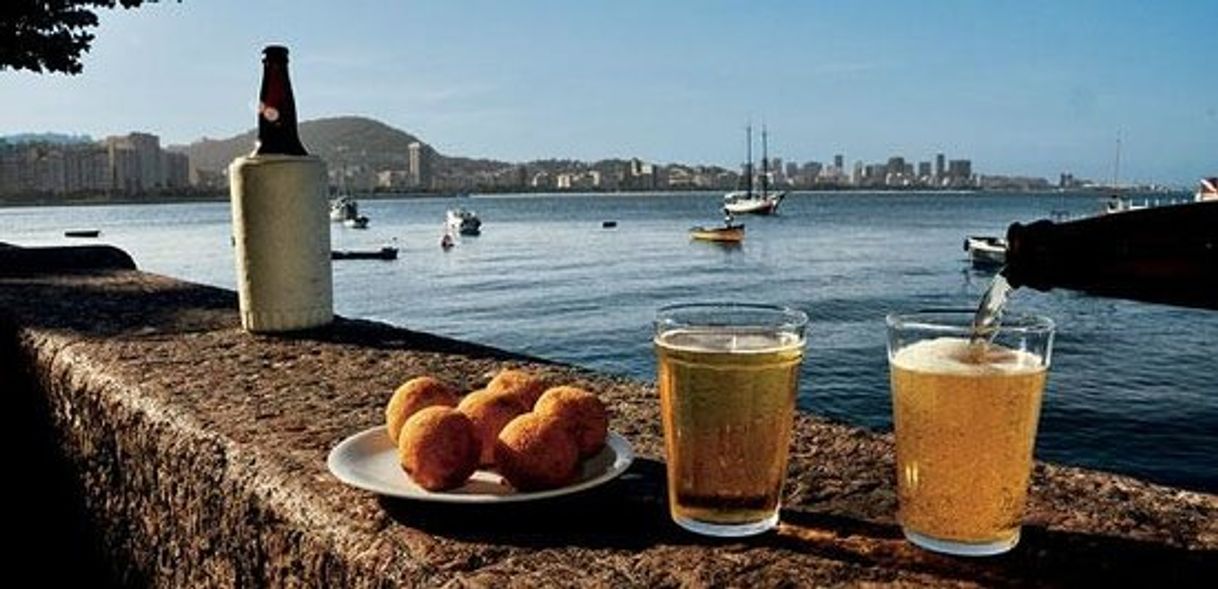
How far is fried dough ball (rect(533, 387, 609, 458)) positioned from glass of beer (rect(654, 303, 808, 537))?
0.14 m

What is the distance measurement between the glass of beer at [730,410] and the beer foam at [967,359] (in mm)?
152

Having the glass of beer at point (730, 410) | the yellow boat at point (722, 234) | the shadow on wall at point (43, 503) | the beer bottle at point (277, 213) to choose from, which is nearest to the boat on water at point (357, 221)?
the yellow boat at point (722, 234)

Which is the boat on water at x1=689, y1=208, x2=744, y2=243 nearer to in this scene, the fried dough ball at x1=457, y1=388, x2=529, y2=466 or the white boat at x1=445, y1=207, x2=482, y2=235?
the white boat at x1=445, y1=207, x2=482, y2=235

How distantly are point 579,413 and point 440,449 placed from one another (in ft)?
0.63

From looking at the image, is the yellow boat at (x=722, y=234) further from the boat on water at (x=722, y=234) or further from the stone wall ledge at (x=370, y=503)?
the stone wall ledge at (x=370, y=503)

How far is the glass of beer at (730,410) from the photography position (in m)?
1.25

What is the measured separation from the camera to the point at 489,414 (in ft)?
4.79

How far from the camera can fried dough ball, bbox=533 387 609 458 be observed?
1398 mm

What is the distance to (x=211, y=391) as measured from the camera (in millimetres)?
2322

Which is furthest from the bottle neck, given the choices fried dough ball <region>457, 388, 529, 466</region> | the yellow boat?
the yellow boat

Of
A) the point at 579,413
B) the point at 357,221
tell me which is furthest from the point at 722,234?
the point at 579,413

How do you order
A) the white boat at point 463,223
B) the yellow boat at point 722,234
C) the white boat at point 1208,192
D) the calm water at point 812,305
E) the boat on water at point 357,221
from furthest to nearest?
the boat on water at point 357,221 < the white boat at point 463,223 < the yellow boat at point 722,234 < the calm water at point 812,305 < the white boat at point 1208,192

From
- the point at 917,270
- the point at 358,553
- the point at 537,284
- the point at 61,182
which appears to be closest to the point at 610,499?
the point at 358,553

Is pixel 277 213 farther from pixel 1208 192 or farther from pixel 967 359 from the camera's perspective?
pixel 1208 192
